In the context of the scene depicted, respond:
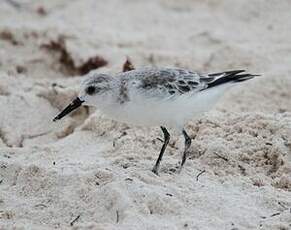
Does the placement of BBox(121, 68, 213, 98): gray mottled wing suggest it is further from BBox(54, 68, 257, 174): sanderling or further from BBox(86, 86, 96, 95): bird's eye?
BBox(86, 86, 96, 95): bird's eye

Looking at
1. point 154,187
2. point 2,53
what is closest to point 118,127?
point 154,187

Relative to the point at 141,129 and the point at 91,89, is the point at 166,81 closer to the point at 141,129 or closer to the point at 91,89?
the point at 91,89

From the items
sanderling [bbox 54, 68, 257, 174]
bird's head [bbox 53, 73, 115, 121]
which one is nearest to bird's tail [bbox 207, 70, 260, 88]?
sanderling [bbox 54, 68, 257, 174]

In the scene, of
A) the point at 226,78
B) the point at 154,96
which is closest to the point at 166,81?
the point at 154,96

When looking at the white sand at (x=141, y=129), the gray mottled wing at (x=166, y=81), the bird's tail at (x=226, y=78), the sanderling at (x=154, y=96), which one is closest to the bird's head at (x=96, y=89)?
the sanderling at (x=154, y=96)

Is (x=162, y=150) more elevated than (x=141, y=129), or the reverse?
(x=162, y=150)

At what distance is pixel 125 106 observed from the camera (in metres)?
4.36

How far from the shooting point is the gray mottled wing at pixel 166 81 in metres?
4.41

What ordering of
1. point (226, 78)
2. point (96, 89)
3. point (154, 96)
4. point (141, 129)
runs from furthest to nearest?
point (141, 129)
point (226, 78)
point (96, 89)
point (154, 96)

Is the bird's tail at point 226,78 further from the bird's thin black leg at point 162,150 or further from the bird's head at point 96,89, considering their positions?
the bird's head at point 96,89

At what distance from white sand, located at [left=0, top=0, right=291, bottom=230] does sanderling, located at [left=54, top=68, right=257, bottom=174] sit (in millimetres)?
320

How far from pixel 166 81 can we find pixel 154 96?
204mm

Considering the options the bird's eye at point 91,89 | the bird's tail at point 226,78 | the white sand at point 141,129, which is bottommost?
the white sand at point 141,129

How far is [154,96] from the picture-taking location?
4.38m
